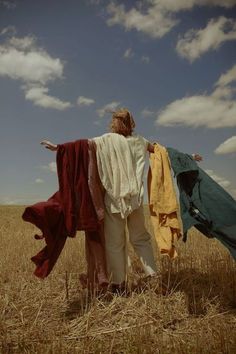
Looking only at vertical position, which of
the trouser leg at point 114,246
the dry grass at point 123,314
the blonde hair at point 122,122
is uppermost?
the blonde hair at point 122,122

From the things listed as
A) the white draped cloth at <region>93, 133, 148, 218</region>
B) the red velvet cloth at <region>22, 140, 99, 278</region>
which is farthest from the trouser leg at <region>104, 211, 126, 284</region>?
the red velvet cloth at <region>22, 140, 99, 278</region>

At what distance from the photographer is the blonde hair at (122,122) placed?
6.01 metres

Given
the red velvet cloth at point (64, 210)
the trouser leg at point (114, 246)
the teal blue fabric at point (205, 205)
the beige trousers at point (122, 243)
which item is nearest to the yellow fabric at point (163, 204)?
the teal blue fabric at point (205, 205)

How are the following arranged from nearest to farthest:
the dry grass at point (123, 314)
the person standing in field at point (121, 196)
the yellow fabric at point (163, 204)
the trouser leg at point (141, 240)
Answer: the dry grass at point (123, 314) < the yellow fabric at point (163, 204) < the person standing in field at point (121, 196) < the trouser leg at point (141, 240)

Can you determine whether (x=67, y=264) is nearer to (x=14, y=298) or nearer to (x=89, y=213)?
(x=14, y=298)

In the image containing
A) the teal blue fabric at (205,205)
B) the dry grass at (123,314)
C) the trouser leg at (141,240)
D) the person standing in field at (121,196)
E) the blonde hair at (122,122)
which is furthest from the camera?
the blonde hair at (122,122)

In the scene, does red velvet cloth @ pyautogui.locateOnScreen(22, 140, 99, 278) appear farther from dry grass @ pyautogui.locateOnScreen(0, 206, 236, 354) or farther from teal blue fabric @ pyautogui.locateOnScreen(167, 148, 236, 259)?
teal blue fabric @ pyautogui.locateOnScreen(167, 148, 236, 259)

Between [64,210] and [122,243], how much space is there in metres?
0.93

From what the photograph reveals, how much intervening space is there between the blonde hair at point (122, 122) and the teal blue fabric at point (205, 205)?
795 millimetres

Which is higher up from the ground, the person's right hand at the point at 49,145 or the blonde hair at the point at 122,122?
the blonde hair at the point at 122,122

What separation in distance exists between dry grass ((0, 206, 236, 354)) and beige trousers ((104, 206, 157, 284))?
0.92ft

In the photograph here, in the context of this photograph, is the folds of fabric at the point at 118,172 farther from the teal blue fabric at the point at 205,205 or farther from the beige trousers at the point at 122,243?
the teal blue fabric at the point at 205,205

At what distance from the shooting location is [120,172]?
5.74m

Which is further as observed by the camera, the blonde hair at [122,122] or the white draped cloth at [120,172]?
the blonde hair at [122,122]
